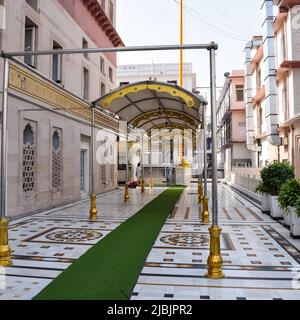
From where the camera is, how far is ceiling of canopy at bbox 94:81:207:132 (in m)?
9.40

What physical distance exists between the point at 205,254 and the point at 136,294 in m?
2.08

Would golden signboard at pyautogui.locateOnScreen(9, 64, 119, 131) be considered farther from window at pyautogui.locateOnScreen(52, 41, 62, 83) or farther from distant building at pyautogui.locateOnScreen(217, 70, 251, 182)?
distant building at pyautogui.locateOnScreen(217, 70, 251, 182)

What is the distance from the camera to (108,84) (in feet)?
60.5

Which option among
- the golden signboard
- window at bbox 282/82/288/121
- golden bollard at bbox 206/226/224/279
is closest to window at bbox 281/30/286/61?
window at bbox 282/82/288/121

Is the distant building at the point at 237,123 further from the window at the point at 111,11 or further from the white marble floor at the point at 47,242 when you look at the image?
the white marble floor at the point at 47,242

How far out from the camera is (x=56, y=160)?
11734mm

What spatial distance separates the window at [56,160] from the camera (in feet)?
38.0

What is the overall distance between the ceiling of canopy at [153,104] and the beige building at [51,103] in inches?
73.1

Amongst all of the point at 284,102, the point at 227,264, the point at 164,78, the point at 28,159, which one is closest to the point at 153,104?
the point at 28,159

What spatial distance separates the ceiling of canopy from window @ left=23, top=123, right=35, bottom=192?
7.27 feet

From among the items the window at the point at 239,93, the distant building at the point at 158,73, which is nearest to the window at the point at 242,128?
the window at the point at 239,93

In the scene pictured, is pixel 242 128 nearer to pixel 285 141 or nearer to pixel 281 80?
pixel 281 80

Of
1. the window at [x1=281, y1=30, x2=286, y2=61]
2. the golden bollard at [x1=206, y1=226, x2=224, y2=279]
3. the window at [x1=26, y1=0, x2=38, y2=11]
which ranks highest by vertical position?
the window at [x1=281, y1=30, x2=286, y2=61]
